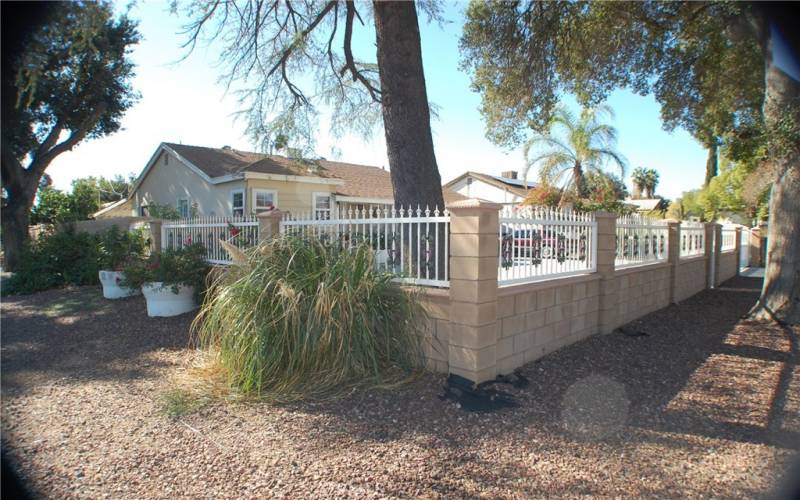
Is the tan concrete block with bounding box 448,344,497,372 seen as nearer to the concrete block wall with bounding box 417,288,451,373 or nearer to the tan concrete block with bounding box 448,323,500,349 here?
the tan concrete block with bounding box 448,323,500,349

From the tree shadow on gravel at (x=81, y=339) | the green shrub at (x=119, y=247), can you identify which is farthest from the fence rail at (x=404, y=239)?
the green shrub at (x=119, y=247)

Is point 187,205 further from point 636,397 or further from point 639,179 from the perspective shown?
point 639,179

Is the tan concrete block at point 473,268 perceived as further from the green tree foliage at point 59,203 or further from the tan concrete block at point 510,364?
the green tree foliage at point 59,203

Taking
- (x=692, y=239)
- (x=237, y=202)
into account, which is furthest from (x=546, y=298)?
(x=237, y=202)

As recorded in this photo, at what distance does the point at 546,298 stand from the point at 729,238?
12568mm

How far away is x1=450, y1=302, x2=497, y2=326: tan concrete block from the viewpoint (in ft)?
14.7

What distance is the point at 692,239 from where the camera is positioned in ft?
36.2

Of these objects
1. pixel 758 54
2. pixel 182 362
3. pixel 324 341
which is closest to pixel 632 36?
pixel 758 54

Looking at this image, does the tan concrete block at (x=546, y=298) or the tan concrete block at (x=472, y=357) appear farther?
the tan concrete block at (x=546, y=298)

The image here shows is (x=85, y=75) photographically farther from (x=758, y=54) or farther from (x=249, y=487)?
(x=758, y=54)

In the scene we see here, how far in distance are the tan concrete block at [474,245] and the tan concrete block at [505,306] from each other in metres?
0.52

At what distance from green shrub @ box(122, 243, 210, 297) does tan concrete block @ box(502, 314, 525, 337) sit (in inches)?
198

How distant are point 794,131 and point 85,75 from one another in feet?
50.3

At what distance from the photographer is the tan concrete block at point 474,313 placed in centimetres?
448
